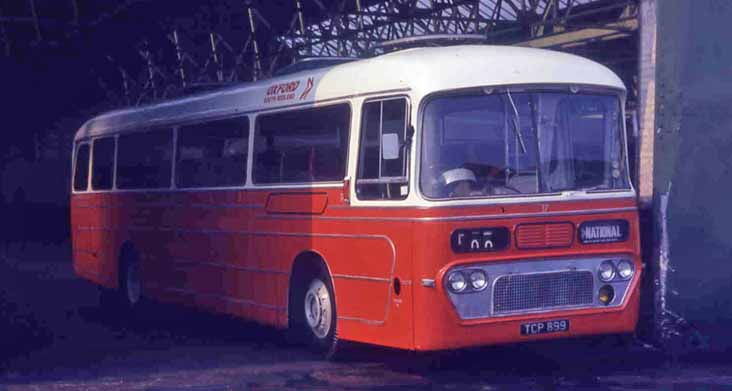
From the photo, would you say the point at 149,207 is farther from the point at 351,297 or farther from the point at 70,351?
the point at 351,297

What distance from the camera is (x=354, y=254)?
10.6m

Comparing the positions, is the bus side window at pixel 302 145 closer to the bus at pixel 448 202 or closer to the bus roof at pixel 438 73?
the bus at pixel 448 202

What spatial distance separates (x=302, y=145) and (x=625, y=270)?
3.37 metres

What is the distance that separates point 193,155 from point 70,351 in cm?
297

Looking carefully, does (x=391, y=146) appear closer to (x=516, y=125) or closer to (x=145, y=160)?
(x=516, y=125)

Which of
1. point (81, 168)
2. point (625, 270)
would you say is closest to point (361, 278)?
point (625, 270)

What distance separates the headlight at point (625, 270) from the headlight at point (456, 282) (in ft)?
5.06

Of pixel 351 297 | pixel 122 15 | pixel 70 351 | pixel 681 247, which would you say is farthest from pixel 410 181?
pixel 122 15

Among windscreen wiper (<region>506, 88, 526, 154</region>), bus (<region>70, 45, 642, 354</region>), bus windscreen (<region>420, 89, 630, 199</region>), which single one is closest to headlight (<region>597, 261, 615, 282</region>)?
bus (<region>70, 45, 642, 354</region>)

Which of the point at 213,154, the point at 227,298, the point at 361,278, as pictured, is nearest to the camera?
the point at 361,278

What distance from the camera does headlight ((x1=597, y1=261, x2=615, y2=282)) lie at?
10.1 m

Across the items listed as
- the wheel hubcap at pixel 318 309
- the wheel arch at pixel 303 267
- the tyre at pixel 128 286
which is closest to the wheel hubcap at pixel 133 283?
the tyre at pixel 128 286

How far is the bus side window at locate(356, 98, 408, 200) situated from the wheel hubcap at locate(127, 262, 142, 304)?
22.0 feet

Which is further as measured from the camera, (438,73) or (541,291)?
(541,291)
